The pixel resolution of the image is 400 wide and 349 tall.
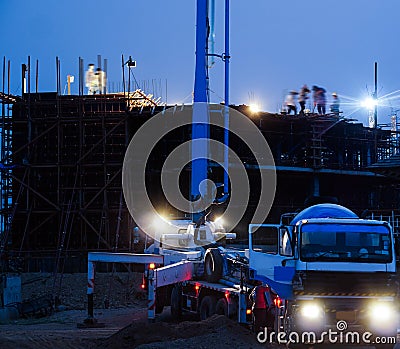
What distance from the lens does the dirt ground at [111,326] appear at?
1150 centimetres

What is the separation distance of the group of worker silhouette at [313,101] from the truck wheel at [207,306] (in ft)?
72.0

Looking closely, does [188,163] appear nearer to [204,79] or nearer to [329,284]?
[204,79]

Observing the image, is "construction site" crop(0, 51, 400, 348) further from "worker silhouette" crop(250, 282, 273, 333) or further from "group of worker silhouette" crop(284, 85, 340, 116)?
"worker silhouette" crop(250, 282, 273, 333)

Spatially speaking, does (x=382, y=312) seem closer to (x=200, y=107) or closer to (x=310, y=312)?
(x=310, y=312)

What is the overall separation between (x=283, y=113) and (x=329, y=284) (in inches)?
1050

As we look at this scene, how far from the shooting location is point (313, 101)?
3591 centimetres

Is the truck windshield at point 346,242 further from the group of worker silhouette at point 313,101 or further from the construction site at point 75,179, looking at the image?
the group of worker silhouette at point 313,101

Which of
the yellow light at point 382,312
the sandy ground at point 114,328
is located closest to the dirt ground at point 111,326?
the sandy ground at point 114,328

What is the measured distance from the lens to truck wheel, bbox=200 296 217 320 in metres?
14.6

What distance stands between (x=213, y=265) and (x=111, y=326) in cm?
345

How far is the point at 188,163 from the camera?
1278 inches

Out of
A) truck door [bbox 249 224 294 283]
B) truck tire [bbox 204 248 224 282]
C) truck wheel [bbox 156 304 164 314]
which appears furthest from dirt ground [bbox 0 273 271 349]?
truck tire [bbox 204 248 224 282]

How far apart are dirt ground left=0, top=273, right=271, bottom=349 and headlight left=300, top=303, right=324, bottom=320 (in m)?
1.20

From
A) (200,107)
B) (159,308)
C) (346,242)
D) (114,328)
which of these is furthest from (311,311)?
(200,107)
